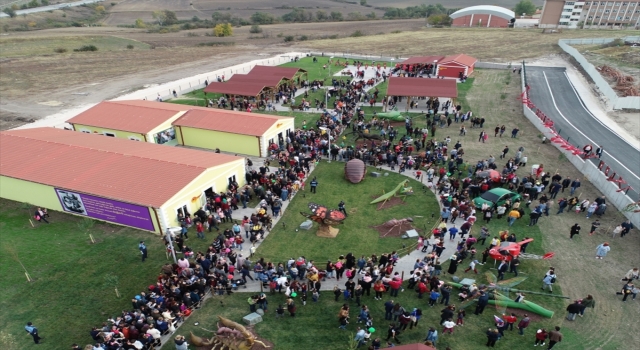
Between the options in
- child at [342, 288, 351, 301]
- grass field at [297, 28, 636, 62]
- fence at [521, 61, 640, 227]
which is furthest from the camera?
grass field at [297, 28, 636, 62]

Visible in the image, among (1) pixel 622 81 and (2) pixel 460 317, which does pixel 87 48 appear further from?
(1) pixel 622 81

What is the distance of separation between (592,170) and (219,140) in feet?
86.8

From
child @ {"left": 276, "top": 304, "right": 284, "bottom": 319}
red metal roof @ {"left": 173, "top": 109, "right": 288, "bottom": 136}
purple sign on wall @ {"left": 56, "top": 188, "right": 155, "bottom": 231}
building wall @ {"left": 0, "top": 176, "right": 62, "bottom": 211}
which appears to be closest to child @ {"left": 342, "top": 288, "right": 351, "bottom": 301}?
child @ {"left": 276, "top": 304, "right": 284, "bottom": 319}

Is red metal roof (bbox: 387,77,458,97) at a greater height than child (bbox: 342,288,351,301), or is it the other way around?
red metal roof (bbox: 387,77,458,97)

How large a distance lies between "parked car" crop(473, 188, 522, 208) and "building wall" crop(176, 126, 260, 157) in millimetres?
16211

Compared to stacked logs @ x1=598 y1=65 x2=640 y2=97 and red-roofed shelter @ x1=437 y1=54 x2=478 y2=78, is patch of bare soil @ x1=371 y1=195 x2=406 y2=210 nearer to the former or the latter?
red-roofed shelter @ x1=437 y1=54 x2=478 y2=78

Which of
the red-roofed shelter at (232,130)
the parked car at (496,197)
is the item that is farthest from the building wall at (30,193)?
the parked car at (496,197)

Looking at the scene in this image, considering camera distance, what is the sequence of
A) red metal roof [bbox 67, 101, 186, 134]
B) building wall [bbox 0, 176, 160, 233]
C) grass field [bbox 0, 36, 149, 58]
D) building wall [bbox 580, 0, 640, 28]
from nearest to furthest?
building wall [bbox 0, 176, 160, 233]
red metal roof [bbox 67, 101, 186, 134]
grass field [bbox 0, 36, 149, 58]
building wall [bbox 580, 0, 640, 28]

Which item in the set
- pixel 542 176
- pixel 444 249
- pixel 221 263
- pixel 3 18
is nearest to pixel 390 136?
pixel 542 176

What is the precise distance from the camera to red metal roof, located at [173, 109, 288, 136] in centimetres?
2984

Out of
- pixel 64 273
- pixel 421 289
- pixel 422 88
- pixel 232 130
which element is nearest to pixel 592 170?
pixel 421 289

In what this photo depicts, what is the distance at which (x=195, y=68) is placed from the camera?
62.4 metres

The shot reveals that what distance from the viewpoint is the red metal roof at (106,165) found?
20.9m

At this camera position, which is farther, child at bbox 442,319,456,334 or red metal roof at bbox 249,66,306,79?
red metal roof at bbox 249,66,306,79
